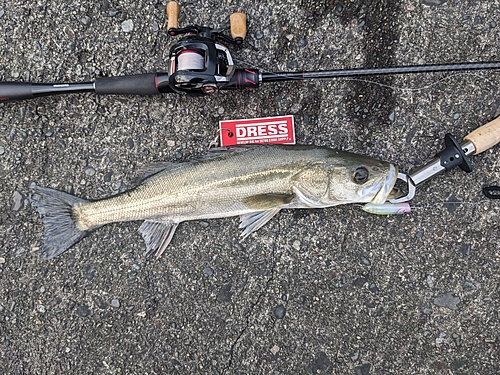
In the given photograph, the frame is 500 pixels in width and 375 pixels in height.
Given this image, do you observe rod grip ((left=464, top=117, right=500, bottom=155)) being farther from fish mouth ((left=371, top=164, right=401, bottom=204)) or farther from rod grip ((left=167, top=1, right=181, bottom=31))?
rod grip ((left=167, top=1, right=181, bottom=31))

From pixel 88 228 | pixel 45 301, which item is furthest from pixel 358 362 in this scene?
pixel 45 301

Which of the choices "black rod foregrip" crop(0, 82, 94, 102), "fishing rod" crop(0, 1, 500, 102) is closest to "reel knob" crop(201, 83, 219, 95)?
"fishing rod" crop(0, 1, 500, 102)

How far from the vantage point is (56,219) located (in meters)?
3.32

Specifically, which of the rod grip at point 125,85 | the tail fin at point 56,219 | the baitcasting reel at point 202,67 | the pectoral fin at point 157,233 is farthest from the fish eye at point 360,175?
the tail fin at point 56,219

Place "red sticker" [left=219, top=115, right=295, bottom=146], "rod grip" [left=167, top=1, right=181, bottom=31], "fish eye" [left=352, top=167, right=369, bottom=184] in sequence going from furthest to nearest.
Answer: "red sticker" [left=219, top=115, right=295, bottom=146] < "rod grip" [left=167, top=1, right=181, bottom=31] < "fish eye" [left=352, top=167, right=369, bottom=184]

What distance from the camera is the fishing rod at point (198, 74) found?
111 inches

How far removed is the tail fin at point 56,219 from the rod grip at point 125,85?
3.06ft

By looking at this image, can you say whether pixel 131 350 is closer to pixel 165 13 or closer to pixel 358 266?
pixel 358 266

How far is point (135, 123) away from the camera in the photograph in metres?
3.47

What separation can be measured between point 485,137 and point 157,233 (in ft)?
9.06

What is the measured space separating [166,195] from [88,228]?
0.76 m

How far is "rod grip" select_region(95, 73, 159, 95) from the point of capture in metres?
3.15

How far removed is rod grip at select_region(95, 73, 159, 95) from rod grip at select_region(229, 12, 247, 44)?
2.47ft

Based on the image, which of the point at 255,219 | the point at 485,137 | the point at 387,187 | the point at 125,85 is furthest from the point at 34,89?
the point at 485,137
